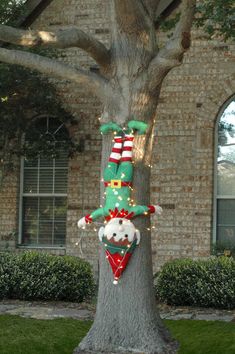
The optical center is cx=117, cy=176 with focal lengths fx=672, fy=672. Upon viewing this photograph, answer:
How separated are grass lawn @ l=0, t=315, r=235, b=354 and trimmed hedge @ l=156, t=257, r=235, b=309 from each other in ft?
4.12

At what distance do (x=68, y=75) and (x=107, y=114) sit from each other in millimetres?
604

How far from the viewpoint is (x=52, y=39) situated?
7117 mm

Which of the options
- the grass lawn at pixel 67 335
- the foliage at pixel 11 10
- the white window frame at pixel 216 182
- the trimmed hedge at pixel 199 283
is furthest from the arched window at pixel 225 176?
the foliage at pixel 11 10

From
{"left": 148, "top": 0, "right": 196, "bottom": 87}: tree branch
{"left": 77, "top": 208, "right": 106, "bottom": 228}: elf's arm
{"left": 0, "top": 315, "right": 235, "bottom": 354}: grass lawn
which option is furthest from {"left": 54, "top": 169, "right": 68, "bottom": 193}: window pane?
{"left": 148, "top": 0, "right": 196, "bottom": 87}: tree branch

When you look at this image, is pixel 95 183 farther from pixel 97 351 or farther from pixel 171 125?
pixel 97 351

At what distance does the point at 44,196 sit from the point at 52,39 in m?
6.49

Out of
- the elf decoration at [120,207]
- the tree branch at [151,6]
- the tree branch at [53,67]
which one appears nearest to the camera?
the elf decoration at [120,207]

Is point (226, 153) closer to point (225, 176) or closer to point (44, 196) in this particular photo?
point (225, 176)

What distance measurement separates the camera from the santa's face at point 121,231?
7.11 metres

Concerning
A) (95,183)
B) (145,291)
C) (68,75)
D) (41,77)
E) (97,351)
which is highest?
(41,77)

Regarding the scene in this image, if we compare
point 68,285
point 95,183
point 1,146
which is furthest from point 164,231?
point 1,146

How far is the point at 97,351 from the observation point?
7004 millimetres

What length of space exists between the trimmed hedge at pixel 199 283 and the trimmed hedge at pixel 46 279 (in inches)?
48.6

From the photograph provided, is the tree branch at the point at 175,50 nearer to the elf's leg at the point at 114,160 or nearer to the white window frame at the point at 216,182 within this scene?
the elf's leg at the point at 114,160
